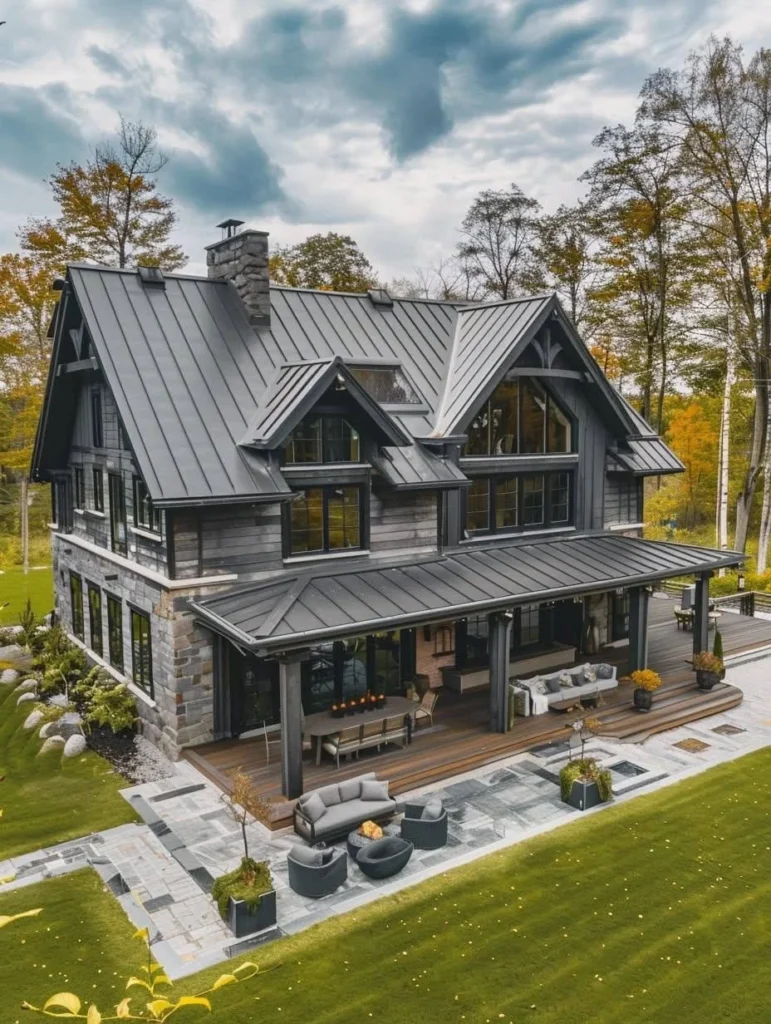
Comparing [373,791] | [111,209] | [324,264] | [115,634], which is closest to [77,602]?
[115,634]

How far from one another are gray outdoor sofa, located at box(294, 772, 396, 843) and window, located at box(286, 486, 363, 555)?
491 centimetres

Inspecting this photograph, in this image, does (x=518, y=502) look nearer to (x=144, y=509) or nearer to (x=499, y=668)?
Answer: (x=499, y=668)

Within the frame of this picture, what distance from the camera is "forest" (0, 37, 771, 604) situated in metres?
27.3

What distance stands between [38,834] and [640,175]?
3001 centimetres

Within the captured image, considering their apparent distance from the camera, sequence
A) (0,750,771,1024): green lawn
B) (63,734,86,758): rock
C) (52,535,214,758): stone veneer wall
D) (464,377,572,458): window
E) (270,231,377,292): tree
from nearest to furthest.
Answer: (0,750,771,1024): green lawn, (52,535,214,758): stone veneer wall, (63,734,86,758): rock, (464,377,572,458): window, (270,231,377,292): tree

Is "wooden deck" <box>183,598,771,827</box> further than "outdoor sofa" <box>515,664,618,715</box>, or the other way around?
"outdoor sofa" <box>515,664,618,715</box>

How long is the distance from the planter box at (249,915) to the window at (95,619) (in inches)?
416

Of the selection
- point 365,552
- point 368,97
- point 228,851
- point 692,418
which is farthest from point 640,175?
point 228,851

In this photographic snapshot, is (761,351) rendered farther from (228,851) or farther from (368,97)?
(228,851)

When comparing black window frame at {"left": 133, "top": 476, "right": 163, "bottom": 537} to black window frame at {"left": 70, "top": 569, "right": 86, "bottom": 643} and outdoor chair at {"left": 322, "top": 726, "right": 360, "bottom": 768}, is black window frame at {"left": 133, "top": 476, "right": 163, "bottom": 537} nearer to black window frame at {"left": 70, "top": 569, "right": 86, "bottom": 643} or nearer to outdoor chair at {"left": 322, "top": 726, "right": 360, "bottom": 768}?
outdoor chair at {"left": 322, "top": 726, "right": 360, "bottom": 768}

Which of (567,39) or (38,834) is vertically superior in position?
(567,39)

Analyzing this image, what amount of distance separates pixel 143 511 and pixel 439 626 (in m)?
6.96

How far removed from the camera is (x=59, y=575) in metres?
22.3

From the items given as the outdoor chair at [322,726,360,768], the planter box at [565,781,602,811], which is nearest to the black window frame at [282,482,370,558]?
the outdoor chair at [322,726,360,768]
